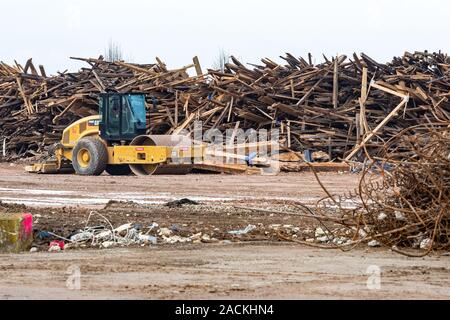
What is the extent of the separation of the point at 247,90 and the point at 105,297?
27.9 meters

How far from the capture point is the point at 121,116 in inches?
1195

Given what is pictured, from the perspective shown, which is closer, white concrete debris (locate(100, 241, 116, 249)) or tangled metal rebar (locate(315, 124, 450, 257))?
tangled metal rebar (locate(315, 124, 450, 257))

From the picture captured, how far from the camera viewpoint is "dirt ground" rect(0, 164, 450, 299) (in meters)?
8.29

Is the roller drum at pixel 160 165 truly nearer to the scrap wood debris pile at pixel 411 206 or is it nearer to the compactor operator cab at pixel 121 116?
the compactor operator cab at pixel 121 116

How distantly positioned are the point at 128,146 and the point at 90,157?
1292mm

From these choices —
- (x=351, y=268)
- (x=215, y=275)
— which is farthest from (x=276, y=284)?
(x=351, y=268)

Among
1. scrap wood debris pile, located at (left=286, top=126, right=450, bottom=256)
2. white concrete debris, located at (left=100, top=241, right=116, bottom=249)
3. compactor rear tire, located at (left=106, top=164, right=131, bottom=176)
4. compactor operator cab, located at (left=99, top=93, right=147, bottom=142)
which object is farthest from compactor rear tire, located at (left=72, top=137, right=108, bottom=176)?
scrap wood debris pile, located at (left=286, top=126, right=450, bottom=256)

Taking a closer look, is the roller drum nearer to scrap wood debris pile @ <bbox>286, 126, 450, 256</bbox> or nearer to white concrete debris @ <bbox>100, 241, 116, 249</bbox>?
white concrete debris @ <bbox>100, 241, 116, 249</bbox>

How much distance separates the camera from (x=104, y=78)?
131 ft

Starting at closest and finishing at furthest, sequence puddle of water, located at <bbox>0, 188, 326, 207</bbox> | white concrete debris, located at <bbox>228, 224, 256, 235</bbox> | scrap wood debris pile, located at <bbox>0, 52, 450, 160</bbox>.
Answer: white concrete debris, located at <bbox>228, 224, 256, 235</bbox>
puddle of water, located at <bbox>0, 188, 326, 207</bbox>
scrap wood debris pile, located at <bbox>0, 52, 450, 160</bbox>

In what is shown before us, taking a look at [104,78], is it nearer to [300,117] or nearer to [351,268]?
[300,117]

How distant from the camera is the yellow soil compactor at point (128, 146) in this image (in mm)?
30031

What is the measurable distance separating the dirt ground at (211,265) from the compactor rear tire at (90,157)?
11.3 meters

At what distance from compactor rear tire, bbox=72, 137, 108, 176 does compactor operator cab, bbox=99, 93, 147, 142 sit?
48 cm
